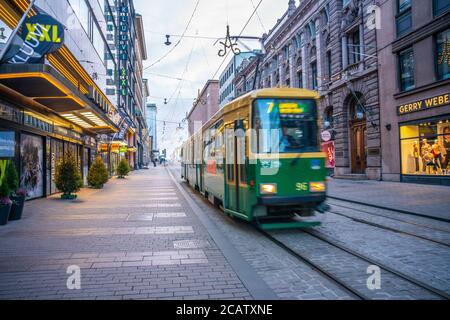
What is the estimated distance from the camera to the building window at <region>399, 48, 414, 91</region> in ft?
65.6

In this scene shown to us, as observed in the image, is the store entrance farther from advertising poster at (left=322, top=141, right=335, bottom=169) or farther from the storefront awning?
the storefront awning

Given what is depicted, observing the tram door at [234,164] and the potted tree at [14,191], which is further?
the potted tree at [14,191]

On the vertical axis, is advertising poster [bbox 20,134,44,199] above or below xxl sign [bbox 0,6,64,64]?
below

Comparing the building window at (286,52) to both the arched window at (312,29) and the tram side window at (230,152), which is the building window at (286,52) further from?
the tram side window at (230,152)

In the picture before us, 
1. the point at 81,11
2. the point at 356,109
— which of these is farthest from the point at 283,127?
the point at 356,109

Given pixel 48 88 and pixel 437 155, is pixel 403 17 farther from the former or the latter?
pixel 48 88

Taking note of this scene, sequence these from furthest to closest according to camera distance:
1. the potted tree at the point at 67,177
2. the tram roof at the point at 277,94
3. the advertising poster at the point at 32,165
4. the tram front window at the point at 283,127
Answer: the potted tree at the point at 67,177 < the advertising poster at the point at 32,165 < the tram roof at the point at 277,94 < the tram front window at the point at 283,127

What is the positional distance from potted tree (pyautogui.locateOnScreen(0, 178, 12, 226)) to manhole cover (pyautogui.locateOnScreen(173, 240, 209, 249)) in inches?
193

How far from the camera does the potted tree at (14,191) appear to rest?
31.5ft

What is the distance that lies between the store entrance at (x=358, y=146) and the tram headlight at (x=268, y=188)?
63.7 feet

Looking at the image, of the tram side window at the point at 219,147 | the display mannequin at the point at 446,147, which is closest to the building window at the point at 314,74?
the display mannequin at the point at 446,147

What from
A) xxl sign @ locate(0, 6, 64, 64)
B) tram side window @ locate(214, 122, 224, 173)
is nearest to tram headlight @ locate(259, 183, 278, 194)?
tram side window @ locate(214, 122, 224, 173)
